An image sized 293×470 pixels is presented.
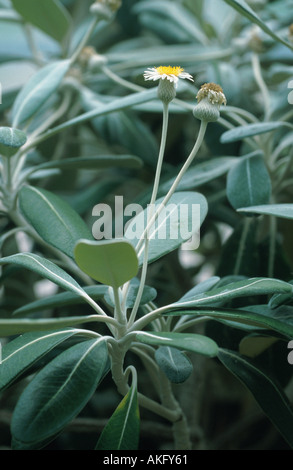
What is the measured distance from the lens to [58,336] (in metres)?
0.49

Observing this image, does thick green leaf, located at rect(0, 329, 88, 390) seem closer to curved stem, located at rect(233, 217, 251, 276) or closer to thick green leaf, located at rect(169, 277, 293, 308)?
thick green leaf, located at rect(169, 277, 293, 308)

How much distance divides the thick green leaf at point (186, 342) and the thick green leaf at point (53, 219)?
0.47 feet

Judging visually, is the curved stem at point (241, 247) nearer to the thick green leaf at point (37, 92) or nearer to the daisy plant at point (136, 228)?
the daisy plant at point (136, 228)

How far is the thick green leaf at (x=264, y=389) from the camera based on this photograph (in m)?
0.52

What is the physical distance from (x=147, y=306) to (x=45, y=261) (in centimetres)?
14

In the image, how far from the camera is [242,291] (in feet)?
1.53

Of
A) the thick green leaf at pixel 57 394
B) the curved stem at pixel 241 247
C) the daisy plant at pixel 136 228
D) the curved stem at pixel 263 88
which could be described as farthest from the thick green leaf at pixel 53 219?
the curved stem at pixel 263 88

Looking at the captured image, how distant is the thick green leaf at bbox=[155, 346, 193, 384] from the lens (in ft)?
1.51

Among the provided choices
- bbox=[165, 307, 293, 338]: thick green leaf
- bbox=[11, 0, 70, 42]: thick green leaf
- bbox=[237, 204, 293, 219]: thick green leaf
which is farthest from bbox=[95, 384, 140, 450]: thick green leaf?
bbox=[11, 0, 70, 42]: thick green leaf

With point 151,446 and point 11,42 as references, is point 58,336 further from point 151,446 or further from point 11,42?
point 11,42

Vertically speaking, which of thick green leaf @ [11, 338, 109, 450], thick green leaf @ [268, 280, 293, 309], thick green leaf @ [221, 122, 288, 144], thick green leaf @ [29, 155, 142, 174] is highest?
thick green leaf @ [29, 155, 142, 174]

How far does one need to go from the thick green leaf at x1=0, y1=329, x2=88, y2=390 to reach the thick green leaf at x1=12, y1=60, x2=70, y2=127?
1.00 feet

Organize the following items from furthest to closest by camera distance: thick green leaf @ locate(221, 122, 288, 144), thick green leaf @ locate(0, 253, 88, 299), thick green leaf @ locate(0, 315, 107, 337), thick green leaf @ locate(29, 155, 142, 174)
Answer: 1. thick green leaf @ locate(29, 155, 142, 174)
2. thick green leaf @ locate(221, 122, 288, 144)
3. thick green leaf @ locate(0, 253, 88, 299)
4. thick green leaf @ locate(0, 315, 107, 337)

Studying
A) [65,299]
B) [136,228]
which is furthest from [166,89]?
[65,299]
